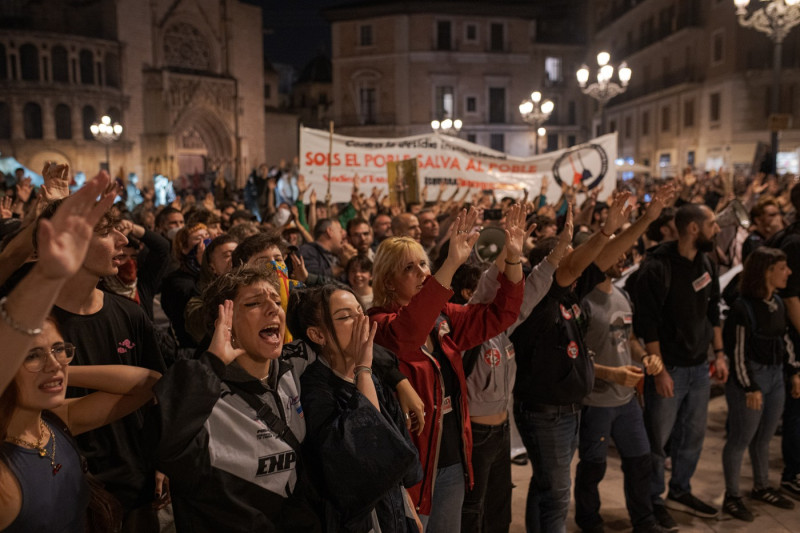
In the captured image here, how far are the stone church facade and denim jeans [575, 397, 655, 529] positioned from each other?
34445 mm

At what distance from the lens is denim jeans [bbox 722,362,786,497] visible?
487 cm

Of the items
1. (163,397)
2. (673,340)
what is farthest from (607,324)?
(163,397)

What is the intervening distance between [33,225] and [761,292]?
461 centimetres

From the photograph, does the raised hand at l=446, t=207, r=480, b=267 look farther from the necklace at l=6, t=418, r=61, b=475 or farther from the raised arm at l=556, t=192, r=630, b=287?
the necklace at l=6, t=418, r=61, b=475

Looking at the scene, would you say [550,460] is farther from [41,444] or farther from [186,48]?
[186,48]

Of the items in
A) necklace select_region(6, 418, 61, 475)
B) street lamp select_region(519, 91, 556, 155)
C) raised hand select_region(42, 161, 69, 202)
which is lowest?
necklace select_region(6, 418, 61, 475)

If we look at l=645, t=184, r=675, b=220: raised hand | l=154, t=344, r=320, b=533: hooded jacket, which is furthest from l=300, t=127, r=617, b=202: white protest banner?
l=154, t=344, r=320, b=533: hooded jacket

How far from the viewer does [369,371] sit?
8.12 ft

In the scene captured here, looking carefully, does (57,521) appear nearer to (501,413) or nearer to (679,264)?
(501,413)

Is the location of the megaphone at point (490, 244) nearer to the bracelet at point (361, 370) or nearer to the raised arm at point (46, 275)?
the bracelet at point (361, 370)

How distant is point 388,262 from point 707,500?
335 cm

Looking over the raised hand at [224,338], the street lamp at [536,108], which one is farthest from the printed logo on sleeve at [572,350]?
the street lamp at [536,108]

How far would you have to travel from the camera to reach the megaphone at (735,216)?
750 cm

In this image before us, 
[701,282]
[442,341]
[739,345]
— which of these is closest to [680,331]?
[701,282]
